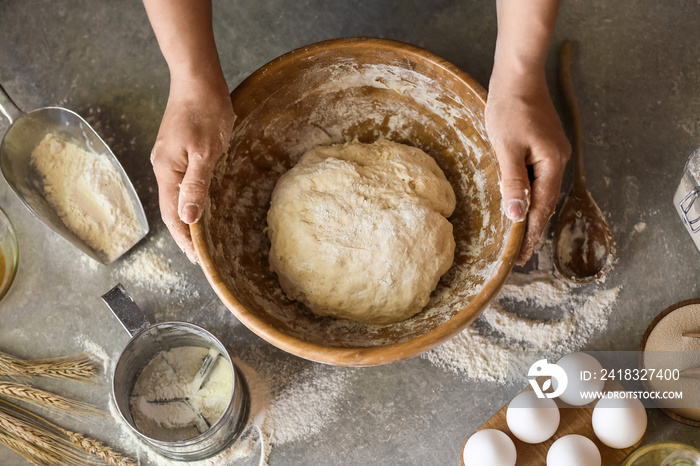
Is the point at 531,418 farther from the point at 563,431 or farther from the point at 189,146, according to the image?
the point at 189,146

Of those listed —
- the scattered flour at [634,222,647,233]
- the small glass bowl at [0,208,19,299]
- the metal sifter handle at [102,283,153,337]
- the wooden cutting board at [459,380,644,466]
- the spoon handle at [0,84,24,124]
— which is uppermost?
the spoon handle at [0,84,24,124]

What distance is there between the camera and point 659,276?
1350mm

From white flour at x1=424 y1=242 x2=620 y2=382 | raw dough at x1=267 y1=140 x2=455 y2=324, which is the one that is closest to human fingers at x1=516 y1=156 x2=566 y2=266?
raw dough at x1=267 y1=140 x2=455 y2=324

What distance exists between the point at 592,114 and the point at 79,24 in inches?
58.3

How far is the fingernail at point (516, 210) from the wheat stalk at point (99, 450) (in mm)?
1028

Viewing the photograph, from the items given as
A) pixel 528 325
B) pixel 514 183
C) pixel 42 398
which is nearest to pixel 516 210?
pixel 514 183

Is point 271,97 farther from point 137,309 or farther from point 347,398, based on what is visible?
point 347,398

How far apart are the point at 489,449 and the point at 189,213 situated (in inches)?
30.2

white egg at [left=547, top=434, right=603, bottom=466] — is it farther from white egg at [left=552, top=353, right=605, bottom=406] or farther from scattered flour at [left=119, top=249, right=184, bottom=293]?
scattered flour at [left=119, top=249, right=184, bottom=293]

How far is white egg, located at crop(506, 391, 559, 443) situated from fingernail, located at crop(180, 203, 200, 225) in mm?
778

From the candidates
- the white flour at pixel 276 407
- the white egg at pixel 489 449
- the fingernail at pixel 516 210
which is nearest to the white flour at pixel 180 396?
the white flour at pixel 276 407

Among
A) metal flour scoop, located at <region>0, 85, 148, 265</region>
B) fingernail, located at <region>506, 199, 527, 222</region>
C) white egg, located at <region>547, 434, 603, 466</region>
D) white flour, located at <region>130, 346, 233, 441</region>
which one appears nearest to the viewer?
fingernail, located at <region>506, 199, 527, 222</region>

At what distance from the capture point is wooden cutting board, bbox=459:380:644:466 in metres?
1.18

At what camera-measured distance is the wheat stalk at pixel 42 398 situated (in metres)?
1.30
